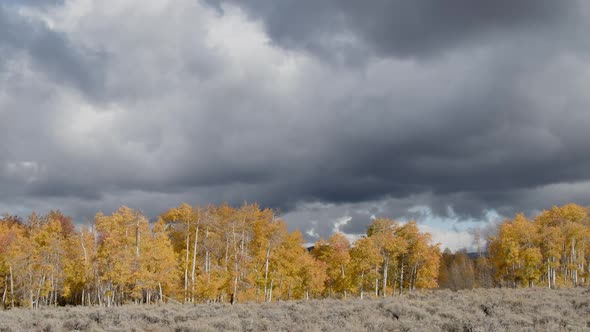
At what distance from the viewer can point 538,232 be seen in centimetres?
6800

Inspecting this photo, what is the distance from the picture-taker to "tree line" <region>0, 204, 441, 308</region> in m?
45.6

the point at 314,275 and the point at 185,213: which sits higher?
the point at 185,213

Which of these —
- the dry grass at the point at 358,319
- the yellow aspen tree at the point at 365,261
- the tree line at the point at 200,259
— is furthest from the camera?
the yellow aspen tree at the point at 365,261

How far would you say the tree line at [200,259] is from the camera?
45.6 m

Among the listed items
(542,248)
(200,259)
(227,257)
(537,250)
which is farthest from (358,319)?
(542,248)

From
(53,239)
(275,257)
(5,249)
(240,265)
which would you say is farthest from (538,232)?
(5,249)

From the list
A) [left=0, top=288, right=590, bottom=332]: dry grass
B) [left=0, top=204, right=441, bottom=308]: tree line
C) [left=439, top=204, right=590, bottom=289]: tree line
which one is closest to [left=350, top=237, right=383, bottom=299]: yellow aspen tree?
[left=0, top=204, right=441, bottom=308]: tree line

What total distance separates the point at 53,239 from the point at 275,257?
25.9 m

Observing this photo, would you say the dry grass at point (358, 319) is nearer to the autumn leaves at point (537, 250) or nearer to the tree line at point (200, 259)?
the tree line at point (200, 259)

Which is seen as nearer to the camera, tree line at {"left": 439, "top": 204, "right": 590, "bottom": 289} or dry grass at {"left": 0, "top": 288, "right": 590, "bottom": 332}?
dry grass at {"left": 0, "top": 288, "right": 590, "bottom": 332}

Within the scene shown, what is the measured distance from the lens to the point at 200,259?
54375mm

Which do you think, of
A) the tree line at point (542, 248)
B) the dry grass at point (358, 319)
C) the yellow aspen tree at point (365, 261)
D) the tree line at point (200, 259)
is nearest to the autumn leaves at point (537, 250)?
the tree line at point (542, 248)

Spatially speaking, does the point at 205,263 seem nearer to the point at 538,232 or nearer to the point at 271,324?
the point at 271,324

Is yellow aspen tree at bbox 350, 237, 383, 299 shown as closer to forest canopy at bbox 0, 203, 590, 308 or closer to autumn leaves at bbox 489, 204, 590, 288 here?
forest canopy at bbox 0, 203, 590, 308
